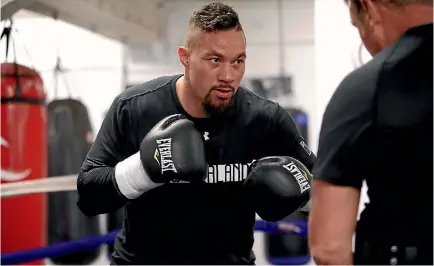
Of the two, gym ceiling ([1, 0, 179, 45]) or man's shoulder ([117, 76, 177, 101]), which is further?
gym ceiling ([1, 0, 179, 45])

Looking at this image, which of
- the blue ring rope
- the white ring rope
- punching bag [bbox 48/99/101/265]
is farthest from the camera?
punching bag [bbox 48/99/101/265]

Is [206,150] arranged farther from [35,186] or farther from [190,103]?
[35,186]

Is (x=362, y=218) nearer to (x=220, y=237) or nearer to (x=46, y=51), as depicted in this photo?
(x=220, y=237)

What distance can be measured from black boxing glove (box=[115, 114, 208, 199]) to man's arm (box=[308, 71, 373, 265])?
1.63ft

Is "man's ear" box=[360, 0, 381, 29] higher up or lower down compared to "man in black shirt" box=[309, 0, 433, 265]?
higher up

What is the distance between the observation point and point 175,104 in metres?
1.48

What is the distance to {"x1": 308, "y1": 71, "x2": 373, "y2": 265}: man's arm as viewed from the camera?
2.45 feet

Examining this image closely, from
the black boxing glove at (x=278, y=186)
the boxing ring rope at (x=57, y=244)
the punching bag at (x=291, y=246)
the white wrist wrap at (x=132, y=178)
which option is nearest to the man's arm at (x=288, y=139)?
the black boxing glove at (x=278, y=186)

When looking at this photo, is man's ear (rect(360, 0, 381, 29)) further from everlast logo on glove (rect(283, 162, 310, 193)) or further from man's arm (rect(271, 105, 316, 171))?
man's arm (rect(271, 105, 316, 171))

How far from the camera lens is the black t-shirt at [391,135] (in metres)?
0.73

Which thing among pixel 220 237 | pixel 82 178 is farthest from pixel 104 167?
pixel 220 237

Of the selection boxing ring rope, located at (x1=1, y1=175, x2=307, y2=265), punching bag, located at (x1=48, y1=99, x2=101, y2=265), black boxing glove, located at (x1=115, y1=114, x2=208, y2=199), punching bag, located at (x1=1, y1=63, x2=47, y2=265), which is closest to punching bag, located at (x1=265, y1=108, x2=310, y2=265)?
boxing ring rope, located at (x1=1, y1=175, x2=307, y2=265)

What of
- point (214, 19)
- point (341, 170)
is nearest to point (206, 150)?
point (214, 19)

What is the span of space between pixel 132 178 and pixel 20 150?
170 centimetres
